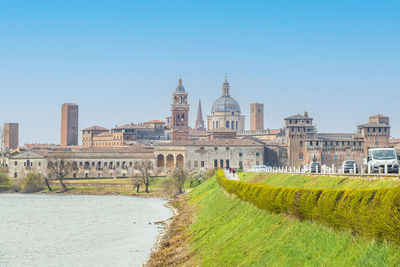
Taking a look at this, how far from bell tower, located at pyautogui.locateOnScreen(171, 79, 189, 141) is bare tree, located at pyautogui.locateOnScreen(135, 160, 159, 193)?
53.9 ft

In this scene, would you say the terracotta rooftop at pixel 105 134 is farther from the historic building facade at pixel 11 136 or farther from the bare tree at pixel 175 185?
the bare tree at pixel 175 185

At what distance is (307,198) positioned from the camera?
1619 centimetres

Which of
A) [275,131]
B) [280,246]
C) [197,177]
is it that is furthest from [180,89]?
[280,246]

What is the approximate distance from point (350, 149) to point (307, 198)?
95021mm

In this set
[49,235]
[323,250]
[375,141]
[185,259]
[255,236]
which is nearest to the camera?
[323,250]

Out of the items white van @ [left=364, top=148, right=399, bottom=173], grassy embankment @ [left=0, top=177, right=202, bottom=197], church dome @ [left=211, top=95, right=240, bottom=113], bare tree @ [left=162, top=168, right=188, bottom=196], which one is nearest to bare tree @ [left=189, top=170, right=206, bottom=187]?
grassy embankment @ [left=0, top=177, right=202, bottom=197]

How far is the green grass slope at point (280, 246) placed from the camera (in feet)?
39.1

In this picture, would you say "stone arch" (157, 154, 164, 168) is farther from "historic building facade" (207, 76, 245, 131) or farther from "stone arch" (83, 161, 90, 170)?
"historic building facade" (207, 76, 245, 131)

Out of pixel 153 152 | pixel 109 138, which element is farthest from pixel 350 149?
pixel 109 138

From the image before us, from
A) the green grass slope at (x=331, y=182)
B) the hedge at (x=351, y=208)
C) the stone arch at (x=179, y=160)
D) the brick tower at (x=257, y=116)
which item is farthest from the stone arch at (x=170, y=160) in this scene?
the hedge at (x=351, y=208)

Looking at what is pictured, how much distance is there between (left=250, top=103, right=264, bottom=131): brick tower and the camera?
603ft

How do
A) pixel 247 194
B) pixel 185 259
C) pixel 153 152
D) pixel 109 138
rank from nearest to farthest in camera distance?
pixel 185 259, pixel 247 194, pixel 153 152, pixel 109 138

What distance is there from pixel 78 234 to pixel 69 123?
138m

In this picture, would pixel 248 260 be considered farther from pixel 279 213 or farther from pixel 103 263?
pixel 103 263
